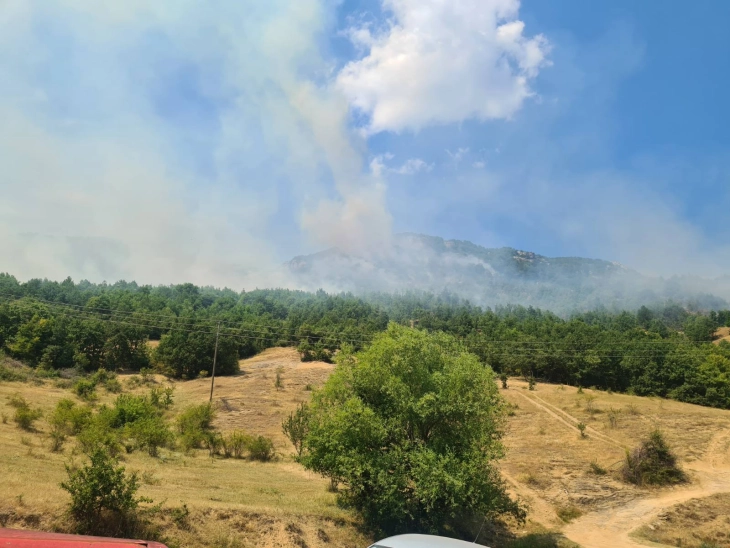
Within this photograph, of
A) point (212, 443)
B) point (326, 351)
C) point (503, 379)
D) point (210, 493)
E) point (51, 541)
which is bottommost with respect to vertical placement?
point (212, 443)

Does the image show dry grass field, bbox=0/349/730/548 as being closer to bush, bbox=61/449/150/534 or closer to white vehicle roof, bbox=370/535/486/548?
bush, bbox=61/449/150/534

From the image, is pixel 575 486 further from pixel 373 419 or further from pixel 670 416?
pixel 670 416

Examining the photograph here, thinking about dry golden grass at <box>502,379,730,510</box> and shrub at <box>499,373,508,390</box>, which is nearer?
dry golden grass at <box>502,379,730,510</box>

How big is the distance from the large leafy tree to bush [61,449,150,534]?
841cm

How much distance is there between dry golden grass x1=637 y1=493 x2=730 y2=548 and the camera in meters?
25.2

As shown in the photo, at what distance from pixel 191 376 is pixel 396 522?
251ft

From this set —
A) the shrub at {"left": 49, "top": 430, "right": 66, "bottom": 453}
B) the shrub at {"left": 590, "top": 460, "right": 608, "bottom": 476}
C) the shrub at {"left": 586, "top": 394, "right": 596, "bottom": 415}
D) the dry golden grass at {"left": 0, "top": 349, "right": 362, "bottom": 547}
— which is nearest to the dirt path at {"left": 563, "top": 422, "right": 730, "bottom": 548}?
the shrub at {"left": 590, "top": 460, "right": 608, "bottom": 476}

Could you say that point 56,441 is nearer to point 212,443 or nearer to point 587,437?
point 212,443

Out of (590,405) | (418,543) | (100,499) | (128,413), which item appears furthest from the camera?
(590,405)

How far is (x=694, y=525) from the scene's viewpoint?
27.4 m

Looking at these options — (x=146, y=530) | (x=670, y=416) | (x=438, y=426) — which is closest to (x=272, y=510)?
(x=146, y=530)

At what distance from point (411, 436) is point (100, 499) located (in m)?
12.5

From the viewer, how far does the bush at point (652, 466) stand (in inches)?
1400

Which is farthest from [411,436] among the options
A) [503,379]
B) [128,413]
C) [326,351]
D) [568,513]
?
[326,351]
